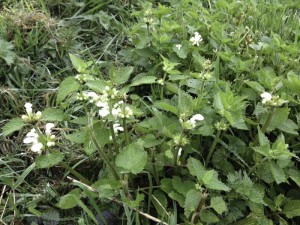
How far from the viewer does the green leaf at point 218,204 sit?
1.51 meters

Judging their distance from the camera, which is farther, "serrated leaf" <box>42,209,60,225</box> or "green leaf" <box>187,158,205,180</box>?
"serrated leaf" <box>42,209,60,225</box>

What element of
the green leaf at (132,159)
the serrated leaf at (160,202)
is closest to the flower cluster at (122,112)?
the green leaf at (132,159)

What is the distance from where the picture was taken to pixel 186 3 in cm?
259

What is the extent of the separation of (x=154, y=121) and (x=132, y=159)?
29cm

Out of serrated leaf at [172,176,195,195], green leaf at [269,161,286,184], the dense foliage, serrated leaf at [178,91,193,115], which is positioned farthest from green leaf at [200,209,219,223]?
serrated leaf at [178,91,193,115]

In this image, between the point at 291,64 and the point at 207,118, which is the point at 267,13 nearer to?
the point at 291,64

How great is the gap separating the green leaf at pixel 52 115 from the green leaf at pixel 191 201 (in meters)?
0.50

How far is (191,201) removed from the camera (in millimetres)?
1518

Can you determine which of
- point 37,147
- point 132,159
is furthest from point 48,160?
point 132,159

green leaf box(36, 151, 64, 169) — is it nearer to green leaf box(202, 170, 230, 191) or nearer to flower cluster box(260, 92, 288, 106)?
green leaf box(202, 170, 230, 191)

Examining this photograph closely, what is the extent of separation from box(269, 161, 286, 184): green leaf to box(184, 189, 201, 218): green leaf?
0.93ft

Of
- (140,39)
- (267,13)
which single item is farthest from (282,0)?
(140,39)

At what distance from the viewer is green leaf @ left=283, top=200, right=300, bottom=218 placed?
5.56 ft

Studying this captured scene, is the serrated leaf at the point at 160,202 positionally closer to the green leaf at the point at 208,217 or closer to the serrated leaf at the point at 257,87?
the green leaf at the point at 208,217
